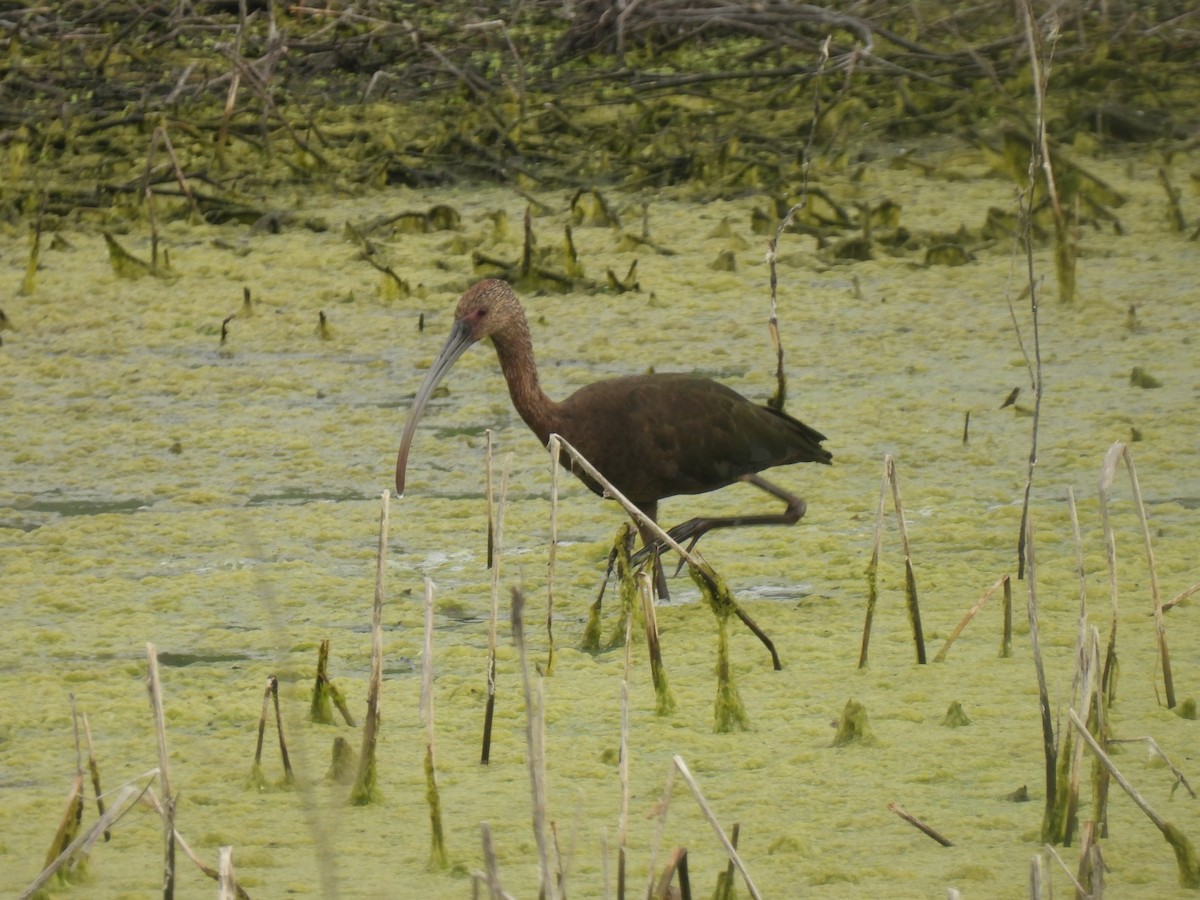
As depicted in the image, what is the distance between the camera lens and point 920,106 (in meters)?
9.19

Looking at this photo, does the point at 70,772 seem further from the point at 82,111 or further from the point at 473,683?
the point at 82,111

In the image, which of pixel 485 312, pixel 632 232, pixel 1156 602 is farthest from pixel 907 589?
pixel 632 232

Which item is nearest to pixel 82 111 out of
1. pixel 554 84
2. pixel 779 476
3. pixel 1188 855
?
pixel 554 84

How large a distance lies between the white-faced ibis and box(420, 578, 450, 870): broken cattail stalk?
1.39 metres

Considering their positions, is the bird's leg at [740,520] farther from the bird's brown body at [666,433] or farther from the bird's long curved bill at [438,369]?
the bird's long curved bill at [438,369]

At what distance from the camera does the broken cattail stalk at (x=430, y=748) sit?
2.74 meters

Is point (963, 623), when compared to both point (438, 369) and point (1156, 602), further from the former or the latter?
point (438, 369)

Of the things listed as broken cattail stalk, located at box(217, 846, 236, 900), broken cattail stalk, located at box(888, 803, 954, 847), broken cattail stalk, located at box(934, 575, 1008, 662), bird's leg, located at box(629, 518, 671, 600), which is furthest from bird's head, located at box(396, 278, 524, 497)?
broken cattail stalk, located at box(217, 846, 236, 900)

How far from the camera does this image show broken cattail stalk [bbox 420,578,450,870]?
2738mm

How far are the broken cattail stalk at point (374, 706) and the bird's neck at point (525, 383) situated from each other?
138cm

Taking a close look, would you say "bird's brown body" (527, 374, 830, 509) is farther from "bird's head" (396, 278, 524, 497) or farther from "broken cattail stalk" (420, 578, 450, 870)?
"broken cattail stalk" (420, 578, 450, 870)

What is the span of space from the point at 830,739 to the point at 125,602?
167 centimetres

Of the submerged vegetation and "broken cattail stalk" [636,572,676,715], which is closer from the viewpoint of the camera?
the submerged vegetation

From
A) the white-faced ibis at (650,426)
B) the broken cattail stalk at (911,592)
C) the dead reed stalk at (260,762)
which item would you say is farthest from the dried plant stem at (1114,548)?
the dead reed stalk at (260,762)
